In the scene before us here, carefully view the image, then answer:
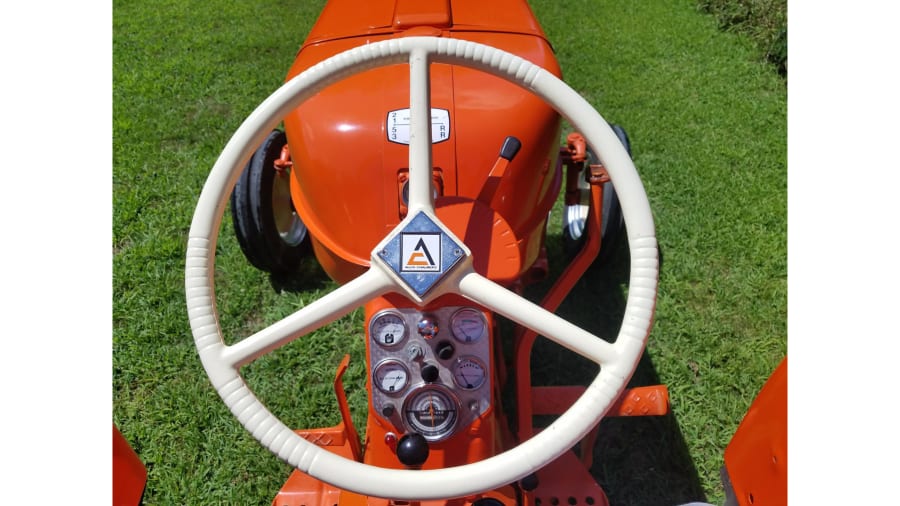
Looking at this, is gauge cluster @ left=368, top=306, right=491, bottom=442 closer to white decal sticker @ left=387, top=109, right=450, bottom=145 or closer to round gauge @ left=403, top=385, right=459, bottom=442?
round gauge @ left=403, top=385, right=459, bottom=442

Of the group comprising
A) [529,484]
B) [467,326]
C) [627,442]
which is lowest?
[627,442]

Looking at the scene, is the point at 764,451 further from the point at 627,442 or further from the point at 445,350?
the point at 627,442

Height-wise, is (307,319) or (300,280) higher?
(307,319)

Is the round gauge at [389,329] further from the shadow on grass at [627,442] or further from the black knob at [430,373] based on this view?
the shadow on grass at [627,442]

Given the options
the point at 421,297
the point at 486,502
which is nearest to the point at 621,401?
the point at 486,502

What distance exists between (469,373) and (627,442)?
1.05 m

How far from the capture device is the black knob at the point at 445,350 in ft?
4.44

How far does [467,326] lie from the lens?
138 cm

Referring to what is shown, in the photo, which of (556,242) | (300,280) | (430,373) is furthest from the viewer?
(556,242)

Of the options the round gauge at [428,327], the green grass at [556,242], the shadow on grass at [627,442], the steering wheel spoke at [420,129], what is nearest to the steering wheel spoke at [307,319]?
the steering wheel spoke at [420,129]

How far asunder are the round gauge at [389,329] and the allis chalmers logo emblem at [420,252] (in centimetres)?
35

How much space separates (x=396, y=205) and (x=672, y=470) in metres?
1.47

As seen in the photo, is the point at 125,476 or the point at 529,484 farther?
the point at 529,484

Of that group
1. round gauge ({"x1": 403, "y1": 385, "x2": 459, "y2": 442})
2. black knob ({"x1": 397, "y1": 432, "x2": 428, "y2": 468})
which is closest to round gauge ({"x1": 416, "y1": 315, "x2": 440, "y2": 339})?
round gauge ({"x1": 403, "y1": 385, "x2": 459, "y2": 442})
